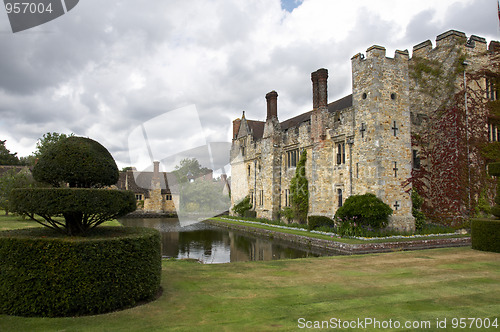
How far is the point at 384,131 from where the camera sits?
57.9 feet

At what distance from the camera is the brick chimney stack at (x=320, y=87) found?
22.3m

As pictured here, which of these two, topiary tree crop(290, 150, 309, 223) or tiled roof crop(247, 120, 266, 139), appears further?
tiled roof crop(247, 120, 266, 139)

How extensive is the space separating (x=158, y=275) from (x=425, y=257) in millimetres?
8390

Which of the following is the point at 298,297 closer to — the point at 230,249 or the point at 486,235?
the point at 486,235

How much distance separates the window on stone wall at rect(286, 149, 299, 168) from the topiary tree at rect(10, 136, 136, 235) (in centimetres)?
2073

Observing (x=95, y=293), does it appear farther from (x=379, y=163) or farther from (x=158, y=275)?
(x=379, y=163)

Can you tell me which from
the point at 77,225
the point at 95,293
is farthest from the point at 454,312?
the point at 77,225

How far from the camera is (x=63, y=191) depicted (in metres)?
5.40

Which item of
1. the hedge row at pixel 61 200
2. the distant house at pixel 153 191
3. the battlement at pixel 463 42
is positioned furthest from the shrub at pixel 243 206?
the hedge row at pixel 61 200

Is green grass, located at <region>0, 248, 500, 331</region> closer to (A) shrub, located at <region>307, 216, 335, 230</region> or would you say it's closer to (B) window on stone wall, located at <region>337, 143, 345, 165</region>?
(A) shrub, located at <region>307, 216, 335, 230</region>

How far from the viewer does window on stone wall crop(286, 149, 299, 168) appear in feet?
86.0

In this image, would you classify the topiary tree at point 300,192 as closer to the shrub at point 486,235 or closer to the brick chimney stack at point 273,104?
the brick chimney stack at point 273,104

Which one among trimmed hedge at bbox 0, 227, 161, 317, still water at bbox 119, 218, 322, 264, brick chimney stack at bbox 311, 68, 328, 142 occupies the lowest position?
still water at bbox 119, 218, 322, 264

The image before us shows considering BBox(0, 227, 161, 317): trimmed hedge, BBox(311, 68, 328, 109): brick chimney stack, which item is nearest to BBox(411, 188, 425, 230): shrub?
BBox(311, 68, 328, 109): brick chimney stack
